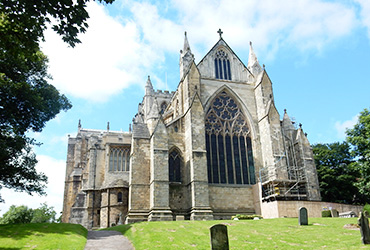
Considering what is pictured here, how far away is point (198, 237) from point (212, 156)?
530 inches

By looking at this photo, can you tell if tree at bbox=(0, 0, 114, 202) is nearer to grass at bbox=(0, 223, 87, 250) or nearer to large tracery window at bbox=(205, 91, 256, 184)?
grass at bbox=(0, 223, 87, 250)

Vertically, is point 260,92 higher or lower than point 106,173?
higher

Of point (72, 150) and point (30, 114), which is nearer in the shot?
point (30, 114)

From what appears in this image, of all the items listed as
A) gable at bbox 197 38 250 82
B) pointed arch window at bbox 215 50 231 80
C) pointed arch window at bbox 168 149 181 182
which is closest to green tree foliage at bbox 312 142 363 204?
gable at bbox 197 38 250 82

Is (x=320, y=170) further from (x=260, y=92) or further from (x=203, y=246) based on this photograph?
(x=203, y=246)

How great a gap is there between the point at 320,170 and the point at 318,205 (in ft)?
49.6

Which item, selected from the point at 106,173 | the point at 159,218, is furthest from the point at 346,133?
the point at 106,173

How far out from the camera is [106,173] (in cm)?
3641

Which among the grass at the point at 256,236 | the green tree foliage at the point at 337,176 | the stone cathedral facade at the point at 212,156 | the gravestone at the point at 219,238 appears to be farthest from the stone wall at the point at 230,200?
the gravestone at the point at 219,238

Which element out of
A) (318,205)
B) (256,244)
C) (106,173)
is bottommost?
(256,244)

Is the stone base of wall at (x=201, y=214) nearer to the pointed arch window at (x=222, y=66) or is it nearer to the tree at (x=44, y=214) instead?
the pointed arch window at (x=222, y=66)

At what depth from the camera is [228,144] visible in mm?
29688

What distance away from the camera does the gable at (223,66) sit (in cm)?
3198

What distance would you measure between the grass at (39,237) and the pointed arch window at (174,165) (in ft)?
35.0
